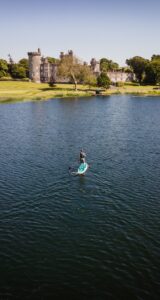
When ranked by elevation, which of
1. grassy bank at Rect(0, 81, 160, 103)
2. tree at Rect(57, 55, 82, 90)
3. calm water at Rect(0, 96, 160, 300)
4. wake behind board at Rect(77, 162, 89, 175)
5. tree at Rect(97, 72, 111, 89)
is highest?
tree at Rect(57, 55, 82, 90)

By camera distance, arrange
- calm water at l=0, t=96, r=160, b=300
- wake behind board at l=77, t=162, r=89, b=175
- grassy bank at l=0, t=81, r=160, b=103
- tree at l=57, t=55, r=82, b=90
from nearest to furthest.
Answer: calm water at l=0, t=96, r=160, b=300, wake behind board at l=77, t=162, r=89, b=175, grassy bank at l=0, t=81, r=160, b=103, tree at l=57, t=55, r=82, b=90

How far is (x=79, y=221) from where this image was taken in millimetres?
29922

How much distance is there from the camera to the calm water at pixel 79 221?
70.7 feet

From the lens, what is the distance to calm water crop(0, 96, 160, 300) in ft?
70.7

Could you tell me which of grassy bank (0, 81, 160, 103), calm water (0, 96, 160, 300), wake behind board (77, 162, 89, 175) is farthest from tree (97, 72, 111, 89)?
wake behind board (77, 162, 89, 175)

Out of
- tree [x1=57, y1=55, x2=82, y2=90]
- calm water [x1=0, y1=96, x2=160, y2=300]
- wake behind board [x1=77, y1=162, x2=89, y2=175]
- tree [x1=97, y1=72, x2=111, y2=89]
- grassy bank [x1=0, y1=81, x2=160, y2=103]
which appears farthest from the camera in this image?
tree [x1=97, y1=72, x2=111, y2=89]

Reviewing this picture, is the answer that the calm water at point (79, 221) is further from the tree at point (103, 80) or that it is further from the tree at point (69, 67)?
the tree at point (103, 80)

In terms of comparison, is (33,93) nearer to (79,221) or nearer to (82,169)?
(82,169)

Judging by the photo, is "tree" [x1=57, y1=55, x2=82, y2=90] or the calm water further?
"tree" [x1=57, y1=55, x2=82, y2=90]

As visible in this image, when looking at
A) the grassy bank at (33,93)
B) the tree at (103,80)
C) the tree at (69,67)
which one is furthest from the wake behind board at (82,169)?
the tree at (103,80)

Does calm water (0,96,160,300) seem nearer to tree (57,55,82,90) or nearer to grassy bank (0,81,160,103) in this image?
grassy bank (0,81,160,103)

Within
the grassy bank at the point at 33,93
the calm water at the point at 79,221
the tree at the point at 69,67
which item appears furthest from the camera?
the tree at the point at 69,67

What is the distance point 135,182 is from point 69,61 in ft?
480

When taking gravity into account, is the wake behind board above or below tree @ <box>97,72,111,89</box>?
below
